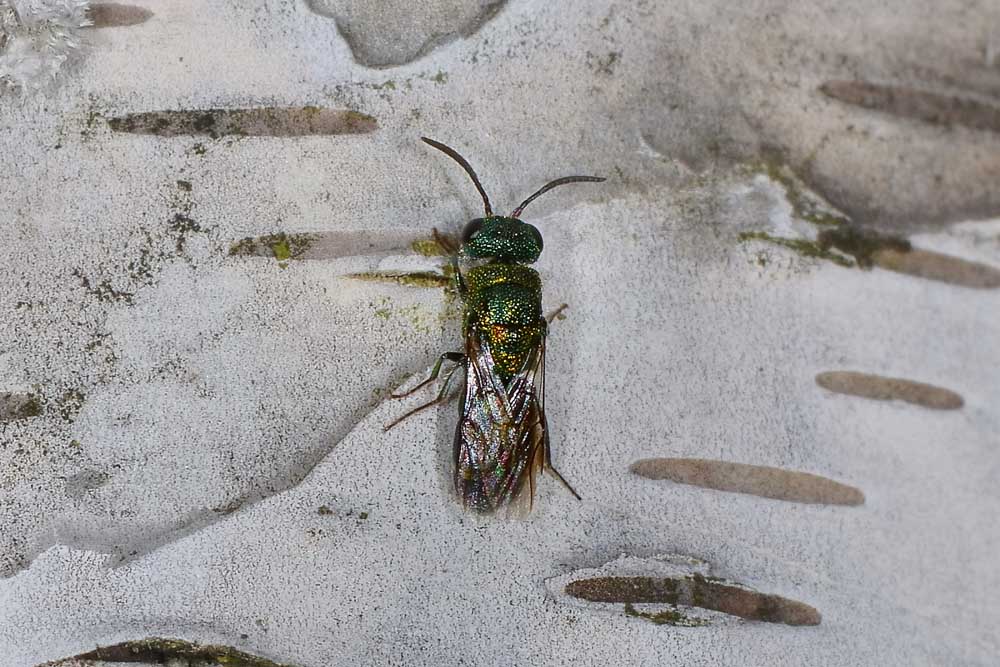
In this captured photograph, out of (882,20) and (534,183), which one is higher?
(882,20)

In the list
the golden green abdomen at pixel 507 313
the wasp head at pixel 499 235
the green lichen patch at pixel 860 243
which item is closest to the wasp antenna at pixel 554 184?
the wasp head at pixel 499 235

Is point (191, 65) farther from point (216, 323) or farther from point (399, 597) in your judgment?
point (399, 597)

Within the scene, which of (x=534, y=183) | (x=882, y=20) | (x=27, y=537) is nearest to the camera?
(x=27, y=537)

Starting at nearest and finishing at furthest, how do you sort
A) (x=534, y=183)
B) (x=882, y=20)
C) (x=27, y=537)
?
1. (x=27, y=537)
2. (x=534, y=183)
3. (x=882, y=20)

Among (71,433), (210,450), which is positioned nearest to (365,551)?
(210,450)

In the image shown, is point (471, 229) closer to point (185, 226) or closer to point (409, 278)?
point (409, 278)

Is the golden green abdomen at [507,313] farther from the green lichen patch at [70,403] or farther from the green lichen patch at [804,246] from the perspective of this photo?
the green lichen patch at [70,403]
